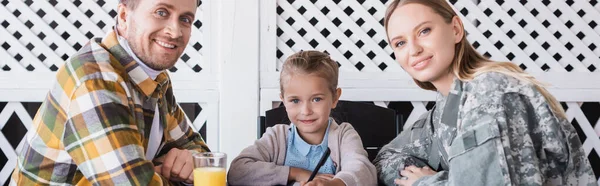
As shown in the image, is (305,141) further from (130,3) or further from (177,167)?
(130,3)

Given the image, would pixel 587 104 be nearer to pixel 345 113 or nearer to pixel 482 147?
pixel 345 113

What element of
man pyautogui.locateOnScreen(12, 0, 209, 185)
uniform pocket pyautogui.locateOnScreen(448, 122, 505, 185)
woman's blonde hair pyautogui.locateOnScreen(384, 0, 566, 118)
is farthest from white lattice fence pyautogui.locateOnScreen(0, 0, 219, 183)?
uniform pocket pyautogui.locateOnScreen(448, 122, 505, 185)

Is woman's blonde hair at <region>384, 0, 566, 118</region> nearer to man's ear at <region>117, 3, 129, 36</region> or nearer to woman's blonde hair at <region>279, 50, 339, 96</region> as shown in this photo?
woman's blonde hair at <region>279, 50, 339, 96</region>

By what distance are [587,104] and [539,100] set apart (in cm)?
221

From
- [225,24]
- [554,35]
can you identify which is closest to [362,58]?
[225,24]

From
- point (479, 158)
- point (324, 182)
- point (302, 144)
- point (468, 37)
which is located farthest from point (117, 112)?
point (468, 37)

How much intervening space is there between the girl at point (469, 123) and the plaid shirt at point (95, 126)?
59 cm

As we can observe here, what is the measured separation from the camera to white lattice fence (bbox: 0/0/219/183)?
2977 mm

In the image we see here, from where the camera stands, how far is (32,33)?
10.0 feet

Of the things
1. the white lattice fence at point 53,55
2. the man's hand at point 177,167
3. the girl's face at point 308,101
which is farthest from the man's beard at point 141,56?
the white lattice fence at point 53,55

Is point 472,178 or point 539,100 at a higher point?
point 539,100

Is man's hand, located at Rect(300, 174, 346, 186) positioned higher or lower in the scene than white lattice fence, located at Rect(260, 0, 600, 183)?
lower

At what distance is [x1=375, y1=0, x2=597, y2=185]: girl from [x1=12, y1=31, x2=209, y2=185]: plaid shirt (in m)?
0.59

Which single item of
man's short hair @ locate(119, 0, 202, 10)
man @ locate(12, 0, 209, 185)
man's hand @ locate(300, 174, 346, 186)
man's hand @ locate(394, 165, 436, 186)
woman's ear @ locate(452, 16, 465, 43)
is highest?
man's short hair @ locate(119, 0, 202, 10)
